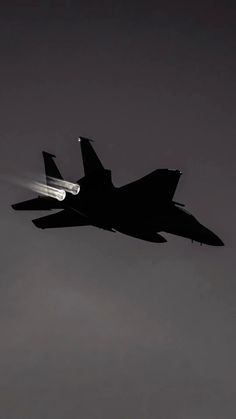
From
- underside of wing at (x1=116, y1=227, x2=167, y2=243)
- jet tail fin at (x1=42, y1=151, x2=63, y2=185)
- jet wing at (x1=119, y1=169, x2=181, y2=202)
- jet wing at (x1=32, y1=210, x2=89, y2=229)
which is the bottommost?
underside of wing at (x1=116, y1=227, x2=167, y2=243)

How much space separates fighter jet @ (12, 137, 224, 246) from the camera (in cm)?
3052

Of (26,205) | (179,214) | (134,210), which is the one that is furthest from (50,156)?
(179,214)

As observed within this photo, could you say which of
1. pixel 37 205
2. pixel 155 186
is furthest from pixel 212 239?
pixel 37 205

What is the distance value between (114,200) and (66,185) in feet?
8.32

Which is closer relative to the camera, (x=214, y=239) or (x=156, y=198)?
(x=156, y=198)

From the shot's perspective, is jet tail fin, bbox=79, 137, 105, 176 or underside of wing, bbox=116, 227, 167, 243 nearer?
jet tail fin, bbox=79, 137, 105, 176

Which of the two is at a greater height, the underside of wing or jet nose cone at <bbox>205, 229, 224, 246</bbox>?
jet nose cone at <bbox>205, 229, 224, 246</bbox>

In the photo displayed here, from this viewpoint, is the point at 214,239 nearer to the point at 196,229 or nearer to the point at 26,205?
the point at 196,229

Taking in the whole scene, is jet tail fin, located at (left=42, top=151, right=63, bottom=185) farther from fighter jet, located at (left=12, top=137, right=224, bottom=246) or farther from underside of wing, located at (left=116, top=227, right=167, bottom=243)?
underside of wing, located at (left=116, top=227, right=167, bottom=243)

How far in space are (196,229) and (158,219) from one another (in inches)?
101

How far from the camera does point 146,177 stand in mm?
30641

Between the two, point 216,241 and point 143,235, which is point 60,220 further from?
point 216,241

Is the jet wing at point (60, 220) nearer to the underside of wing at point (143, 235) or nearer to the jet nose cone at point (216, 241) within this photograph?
the underside of wing at point (143, 235)

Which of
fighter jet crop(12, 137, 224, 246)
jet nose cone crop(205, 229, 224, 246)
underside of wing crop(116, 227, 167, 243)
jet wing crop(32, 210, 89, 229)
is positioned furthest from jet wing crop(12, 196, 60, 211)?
jet nose cone crop(205, 229, 224, 246)
